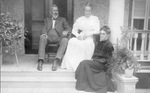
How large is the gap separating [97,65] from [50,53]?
4.28 feet

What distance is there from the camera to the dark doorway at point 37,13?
5922 mm

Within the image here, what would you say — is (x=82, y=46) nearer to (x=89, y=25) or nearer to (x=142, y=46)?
(x=89, y=25)

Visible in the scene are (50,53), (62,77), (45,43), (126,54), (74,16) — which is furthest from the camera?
(74,16)

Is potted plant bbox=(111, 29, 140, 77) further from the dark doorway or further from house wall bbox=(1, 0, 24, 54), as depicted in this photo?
house wall bbox=(1, 0, 24, 54)

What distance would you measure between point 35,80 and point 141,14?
10.6 feet

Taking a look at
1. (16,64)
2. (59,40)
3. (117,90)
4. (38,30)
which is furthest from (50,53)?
(117,90)

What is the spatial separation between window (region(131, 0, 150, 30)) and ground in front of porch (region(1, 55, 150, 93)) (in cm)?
243

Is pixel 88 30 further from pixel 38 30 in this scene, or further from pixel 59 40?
pixel 38 30

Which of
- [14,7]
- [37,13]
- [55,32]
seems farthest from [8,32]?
[37,13]

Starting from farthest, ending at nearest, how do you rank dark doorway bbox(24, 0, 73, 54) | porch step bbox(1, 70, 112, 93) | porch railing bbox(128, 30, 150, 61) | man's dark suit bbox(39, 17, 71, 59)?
dark doorway bbox(24, 0, 73, 54) → porch railing bbox(128, 30, 150, 61) → man's dark suit bbox(39, 17, 71, 59) → porch step bbox(1, 70, 112, 93)

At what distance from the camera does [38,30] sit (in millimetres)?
6121

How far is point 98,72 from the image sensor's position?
13.8ft

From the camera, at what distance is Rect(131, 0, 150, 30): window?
18.9 feet

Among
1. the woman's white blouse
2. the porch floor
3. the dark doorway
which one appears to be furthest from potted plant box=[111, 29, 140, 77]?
the dark doorway
